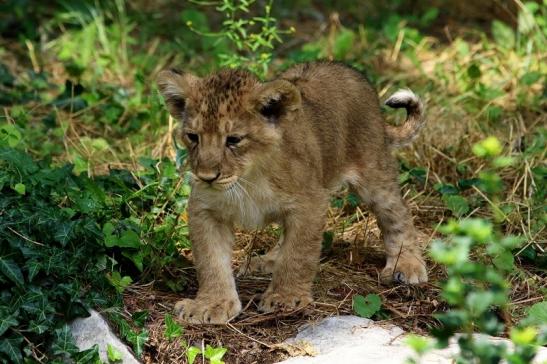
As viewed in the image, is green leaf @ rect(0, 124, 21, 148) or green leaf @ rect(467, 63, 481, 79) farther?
green leaf @ rect(467, 63, 481, 79)

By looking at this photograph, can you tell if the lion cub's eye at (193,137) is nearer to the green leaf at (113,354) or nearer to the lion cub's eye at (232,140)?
the lion cub's eye at (232,140)

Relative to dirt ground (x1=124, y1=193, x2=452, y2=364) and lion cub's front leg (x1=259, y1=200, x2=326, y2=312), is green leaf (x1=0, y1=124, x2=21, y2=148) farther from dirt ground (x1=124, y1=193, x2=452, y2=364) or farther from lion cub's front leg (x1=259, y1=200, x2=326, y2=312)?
lion cub's front leg (x1=259, y1=200, x2=326, y2=312)

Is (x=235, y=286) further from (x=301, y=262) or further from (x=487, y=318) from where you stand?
(x=487, y=318)

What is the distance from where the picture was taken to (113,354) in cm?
516

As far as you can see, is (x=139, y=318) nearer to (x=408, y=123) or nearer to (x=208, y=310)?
(x=208, y=310)

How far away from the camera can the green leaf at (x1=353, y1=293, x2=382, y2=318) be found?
18.7 feet

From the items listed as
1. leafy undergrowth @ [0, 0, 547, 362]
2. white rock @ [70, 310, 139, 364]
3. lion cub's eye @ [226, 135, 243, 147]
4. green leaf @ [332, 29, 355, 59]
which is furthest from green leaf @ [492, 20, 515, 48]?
white rock @ [70, 310, 139, 364]

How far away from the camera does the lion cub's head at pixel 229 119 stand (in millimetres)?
5383

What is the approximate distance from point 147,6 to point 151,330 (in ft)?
21.9

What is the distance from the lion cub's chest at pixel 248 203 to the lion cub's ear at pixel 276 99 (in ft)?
1.24

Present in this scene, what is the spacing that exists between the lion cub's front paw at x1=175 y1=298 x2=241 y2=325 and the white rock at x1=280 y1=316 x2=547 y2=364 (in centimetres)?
40

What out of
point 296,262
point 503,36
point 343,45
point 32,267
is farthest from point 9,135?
point 503,36

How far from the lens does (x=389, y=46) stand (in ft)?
33.0

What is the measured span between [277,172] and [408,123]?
1.52 meters
